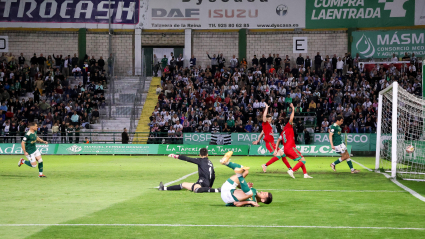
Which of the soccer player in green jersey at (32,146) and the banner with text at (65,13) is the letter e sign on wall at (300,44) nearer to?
the banner with text at (65,13)

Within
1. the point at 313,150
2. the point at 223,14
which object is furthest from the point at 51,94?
the point at 313,150

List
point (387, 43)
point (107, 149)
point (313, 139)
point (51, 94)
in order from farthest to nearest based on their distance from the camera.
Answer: point (387, 43), point (51, 94), point (313, 139), point (107, 149)

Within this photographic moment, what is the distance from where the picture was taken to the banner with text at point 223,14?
140 feet

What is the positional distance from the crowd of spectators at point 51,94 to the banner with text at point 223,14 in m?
6.06

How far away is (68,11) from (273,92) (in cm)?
2036

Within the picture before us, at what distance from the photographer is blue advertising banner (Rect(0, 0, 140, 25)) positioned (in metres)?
43.7

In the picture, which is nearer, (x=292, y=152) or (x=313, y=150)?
(x=292, y=152)

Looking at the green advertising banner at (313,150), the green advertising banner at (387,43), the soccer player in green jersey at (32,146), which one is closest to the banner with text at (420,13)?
the green advertising banner at (387,43)

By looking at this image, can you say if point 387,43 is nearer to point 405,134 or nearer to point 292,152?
point 405,134

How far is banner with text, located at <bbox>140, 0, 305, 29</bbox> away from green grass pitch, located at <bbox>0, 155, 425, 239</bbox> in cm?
2873

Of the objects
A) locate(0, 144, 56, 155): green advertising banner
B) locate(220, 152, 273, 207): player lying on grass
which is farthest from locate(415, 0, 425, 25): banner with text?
locate(220, 152, 273, 207): player lying on grass

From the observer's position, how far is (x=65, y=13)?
144 feet

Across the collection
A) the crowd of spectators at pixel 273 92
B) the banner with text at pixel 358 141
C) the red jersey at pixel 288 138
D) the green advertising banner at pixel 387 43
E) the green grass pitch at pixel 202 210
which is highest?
the green advertising banner at pixel 387 43

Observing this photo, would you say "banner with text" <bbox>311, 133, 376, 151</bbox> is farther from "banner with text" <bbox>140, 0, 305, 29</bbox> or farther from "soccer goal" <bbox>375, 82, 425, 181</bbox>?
"banner with text" <bbox>140, 0, 305, 29</bbox>
